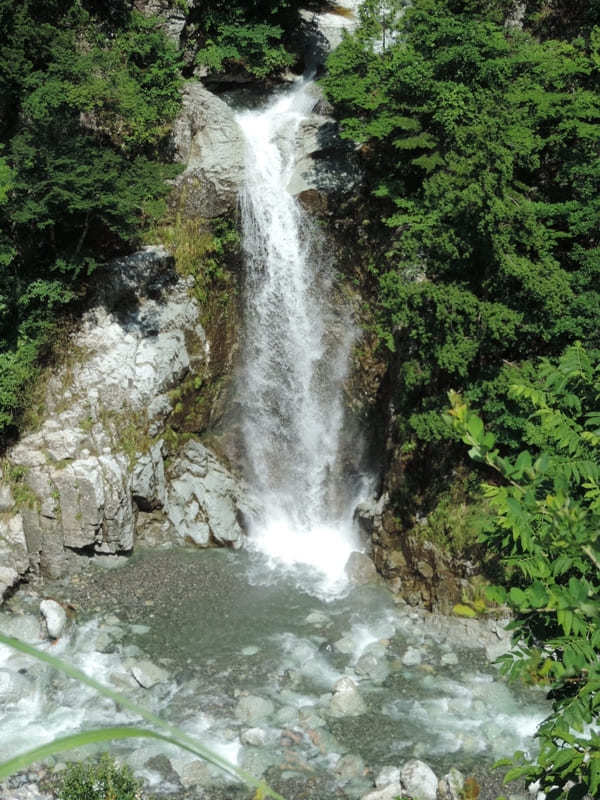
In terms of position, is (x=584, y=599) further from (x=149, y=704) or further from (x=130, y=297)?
(x=130, y=297)

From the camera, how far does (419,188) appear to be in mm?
14562

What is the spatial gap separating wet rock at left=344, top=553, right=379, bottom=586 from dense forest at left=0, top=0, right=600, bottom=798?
4.18 ft

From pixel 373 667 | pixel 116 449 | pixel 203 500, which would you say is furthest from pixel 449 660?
pixel 116 449

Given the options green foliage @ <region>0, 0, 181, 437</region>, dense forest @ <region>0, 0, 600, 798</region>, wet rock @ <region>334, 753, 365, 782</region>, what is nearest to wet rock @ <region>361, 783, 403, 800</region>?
wet rock @ <region>334, 753, 365, 782</region>

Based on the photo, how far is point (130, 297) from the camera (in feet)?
50.7

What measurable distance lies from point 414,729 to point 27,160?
12.3m

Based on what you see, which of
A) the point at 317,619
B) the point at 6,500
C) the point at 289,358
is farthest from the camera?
the point at 289,358

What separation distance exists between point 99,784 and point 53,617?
4091 mm

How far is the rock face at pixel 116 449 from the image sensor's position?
13594 millimetres

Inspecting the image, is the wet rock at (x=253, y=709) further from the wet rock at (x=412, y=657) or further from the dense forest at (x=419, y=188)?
the dense forest at (x=419, y=188)

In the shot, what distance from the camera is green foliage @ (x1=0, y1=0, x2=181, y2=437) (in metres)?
13.4

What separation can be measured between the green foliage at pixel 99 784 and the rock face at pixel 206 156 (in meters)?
11.9

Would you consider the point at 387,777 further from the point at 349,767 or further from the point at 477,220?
the point at 477,220

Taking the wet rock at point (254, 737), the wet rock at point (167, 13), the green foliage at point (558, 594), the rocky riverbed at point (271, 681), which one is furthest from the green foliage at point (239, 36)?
the green foliage at point (558, 594)
